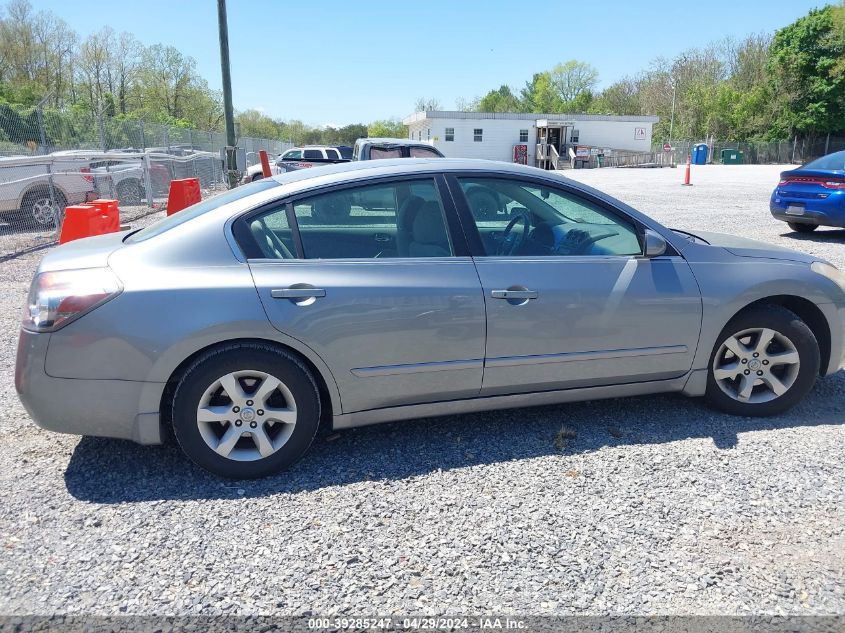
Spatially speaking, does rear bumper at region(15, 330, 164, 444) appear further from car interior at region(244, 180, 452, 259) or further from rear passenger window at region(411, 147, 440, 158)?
rear passenger window at region(411, 147, 440, 158)

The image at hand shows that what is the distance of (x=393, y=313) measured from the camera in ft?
10.8

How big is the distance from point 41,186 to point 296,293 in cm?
1142

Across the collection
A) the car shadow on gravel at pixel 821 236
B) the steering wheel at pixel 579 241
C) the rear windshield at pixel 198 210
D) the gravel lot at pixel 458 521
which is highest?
the rear windshield at pixel 198 210

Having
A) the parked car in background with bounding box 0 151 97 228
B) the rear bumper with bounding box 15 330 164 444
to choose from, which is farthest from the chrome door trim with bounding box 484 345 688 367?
the parked car in background with bounding box 0 151 97 228

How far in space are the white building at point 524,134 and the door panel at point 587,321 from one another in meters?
46.6

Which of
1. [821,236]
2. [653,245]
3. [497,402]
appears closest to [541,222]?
[653,245]

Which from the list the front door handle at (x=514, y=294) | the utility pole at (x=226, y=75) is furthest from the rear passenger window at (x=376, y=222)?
the utility pole at (x=226, y=75)

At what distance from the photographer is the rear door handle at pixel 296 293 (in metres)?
3.18

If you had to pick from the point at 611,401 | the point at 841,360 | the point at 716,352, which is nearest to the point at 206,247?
the point at 611,401

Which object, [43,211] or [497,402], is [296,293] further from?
[43,211]

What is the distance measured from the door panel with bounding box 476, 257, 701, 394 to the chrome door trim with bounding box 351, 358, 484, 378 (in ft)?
0.28

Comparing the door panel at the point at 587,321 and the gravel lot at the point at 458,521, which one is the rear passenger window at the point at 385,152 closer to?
the gravel lot at the point at 458,521

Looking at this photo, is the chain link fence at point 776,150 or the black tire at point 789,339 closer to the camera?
the black tire at point 789,339

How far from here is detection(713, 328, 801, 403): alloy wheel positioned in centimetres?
389
